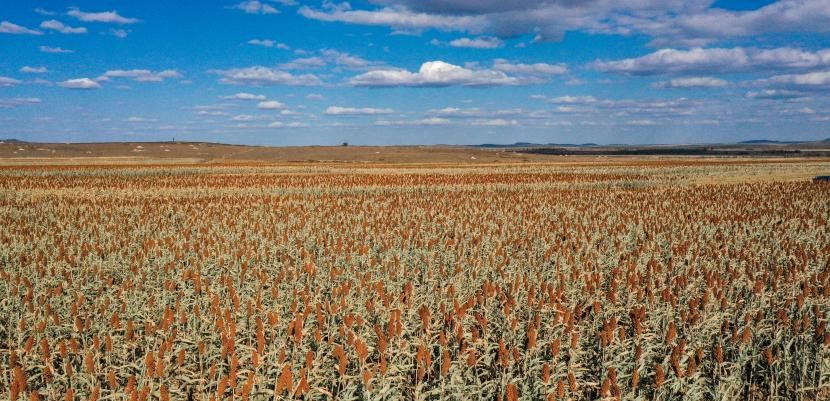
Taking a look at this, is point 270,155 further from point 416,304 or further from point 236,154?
point 416,304

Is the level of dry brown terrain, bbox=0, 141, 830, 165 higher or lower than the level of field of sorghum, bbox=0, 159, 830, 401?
higher

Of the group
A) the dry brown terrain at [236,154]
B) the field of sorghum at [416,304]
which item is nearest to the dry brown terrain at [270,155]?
the dry brown terrain at [236,154]

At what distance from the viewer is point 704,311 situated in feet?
21.3

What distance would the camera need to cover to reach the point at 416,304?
6977mm

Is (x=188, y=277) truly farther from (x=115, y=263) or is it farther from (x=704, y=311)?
(x=704, y=311)

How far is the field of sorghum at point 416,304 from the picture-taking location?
4.61m

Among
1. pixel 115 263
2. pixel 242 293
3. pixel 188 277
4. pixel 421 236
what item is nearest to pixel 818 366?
pixel 242 293

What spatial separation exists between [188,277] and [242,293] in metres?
1.06

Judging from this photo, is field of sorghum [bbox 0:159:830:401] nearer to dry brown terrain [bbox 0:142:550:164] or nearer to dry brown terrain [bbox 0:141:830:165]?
dry brown terrain [bbox 0:141:830:165]

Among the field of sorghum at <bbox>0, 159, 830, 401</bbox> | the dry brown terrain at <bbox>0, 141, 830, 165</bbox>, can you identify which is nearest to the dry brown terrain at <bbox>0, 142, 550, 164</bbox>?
the dry brown terrain at <bbox>0, 141, 830, 165</bbox>

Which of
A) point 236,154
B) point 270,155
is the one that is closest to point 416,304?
point 270,155

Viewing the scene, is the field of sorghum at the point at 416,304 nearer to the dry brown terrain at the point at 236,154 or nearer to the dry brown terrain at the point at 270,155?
the dry brown terrain at the point at 270,155

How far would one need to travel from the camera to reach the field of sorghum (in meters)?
4.61

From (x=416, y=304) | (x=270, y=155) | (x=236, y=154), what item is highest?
(x=236, y=154)
